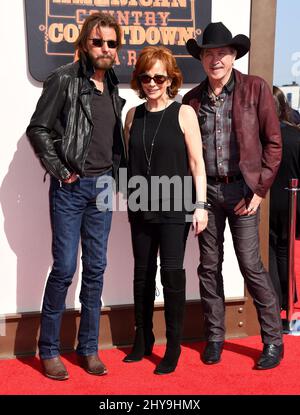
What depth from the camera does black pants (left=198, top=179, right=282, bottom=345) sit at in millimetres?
3482

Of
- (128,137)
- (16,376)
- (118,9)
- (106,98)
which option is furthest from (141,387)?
(118,9)

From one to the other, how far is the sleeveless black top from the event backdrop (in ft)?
2.05

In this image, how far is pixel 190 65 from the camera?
3.89 m

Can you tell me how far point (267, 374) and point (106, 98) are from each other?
2.01 meters

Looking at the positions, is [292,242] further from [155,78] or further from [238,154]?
[155,78]

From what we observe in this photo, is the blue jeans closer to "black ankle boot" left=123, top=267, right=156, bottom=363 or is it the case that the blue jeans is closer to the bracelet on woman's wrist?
"black ankle boot" left=123, top=267, right=156, bottom=363

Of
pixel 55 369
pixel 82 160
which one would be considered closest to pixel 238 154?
pixel 82 160

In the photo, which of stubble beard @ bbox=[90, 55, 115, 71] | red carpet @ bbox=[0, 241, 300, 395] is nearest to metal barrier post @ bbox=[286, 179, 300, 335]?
red carpet @ bbox=[0, 241, 300, 395]

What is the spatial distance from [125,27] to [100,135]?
3.15 feet

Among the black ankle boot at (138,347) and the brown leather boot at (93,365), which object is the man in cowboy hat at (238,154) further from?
the brown leather boot at (93,365)

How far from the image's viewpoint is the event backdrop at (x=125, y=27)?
3590 millimetres

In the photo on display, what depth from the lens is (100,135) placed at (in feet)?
10.7

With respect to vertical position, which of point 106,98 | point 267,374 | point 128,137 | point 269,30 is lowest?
point 267,374
